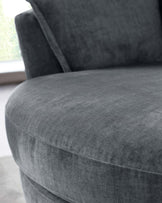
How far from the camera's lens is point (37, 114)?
959 mm

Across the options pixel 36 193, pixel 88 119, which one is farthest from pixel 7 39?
pixel 88 119

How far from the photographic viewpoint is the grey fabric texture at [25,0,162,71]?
1.31 meters

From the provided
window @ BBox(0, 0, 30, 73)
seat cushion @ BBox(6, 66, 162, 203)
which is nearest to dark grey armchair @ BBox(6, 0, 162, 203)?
seat cushion @ BBox(6, 66, 162, 203)

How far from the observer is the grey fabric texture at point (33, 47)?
1347mm

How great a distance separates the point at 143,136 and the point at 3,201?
894mm

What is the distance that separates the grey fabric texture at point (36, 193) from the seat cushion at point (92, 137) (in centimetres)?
4

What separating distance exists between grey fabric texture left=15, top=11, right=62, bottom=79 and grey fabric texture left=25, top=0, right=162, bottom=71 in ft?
0.14

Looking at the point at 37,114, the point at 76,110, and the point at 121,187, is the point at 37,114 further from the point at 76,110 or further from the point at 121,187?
the point at 121,187

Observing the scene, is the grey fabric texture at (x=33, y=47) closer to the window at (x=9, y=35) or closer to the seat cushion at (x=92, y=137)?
the seat cushion at (x=92, y=137)

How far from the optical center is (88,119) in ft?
2.77

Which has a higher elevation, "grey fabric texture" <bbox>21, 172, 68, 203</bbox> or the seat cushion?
the seat cushion

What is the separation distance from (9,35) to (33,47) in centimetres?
216

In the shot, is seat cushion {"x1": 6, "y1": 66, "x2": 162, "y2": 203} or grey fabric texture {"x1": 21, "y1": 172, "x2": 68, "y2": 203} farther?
grey fabric texture {"x1": 21, "y1": 172, "x2": 68, "y2": 203}

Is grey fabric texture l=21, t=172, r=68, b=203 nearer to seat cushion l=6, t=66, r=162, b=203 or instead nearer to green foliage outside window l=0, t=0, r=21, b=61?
seat cushion l=6, t=66, r=162, b=203
